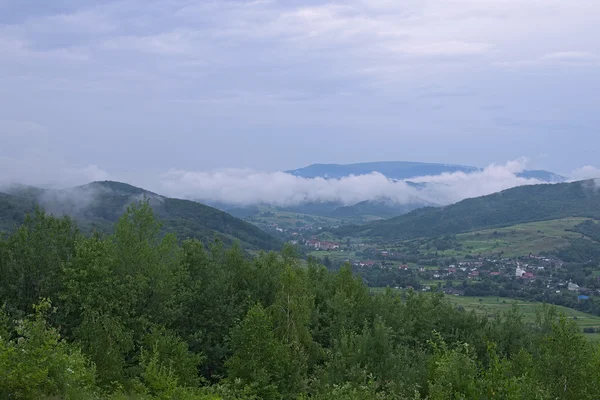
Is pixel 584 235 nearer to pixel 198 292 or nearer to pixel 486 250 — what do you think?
pixel 486 250

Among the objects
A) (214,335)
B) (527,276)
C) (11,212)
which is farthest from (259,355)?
(527,276)

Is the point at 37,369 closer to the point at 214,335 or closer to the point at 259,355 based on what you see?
the point at 259,355

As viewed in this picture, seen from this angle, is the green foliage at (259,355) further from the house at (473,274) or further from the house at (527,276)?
the house at (527,276)

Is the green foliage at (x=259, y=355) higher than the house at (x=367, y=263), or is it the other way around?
the green foliage at (x=259, y=355)

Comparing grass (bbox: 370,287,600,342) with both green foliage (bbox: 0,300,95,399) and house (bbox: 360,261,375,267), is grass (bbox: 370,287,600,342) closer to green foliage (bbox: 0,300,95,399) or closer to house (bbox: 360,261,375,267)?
house (bbox: 360,261,375,267)

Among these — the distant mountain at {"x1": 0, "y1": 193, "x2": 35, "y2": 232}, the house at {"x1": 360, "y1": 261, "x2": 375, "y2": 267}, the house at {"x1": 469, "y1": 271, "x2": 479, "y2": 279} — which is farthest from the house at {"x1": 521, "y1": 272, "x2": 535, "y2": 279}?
the distant mountain at {"x1": 0, "y1": 193, "x2": 35, "y2": 232}

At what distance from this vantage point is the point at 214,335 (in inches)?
1240

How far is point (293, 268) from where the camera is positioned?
26.4 metres

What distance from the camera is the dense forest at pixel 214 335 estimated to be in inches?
657

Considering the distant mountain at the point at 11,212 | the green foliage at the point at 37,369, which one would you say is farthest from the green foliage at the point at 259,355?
the distant mountain at the point at 11,212

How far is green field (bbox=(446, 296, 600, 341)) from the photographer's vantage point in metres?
95.4

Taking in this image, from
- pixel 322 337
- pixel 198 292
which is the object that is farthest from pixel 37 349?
pixel 322 337

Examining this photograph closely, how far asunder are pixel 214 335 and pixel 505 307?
95.8m

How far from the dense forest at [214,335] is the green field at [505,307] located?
208 ft
